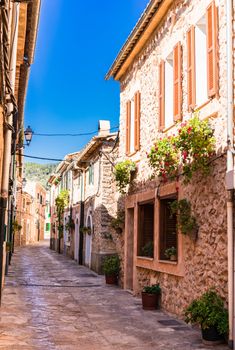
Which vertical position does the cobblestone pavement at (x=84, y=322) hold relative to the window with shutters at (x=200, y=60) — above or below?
below

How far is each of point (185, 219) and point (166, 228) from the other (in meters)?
2.08

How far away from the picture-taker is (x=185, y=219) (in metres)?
8.81

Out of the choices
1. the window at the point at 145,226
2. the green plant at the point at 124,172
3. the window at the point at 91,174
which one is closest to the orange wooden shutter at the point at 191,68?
the green plant at the point at 124,172

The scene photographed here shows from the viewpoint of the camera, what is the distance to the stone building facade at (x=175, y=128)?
25.7 ft

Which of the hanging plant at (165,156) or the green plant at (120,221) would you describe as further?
the green plant at (120,221)

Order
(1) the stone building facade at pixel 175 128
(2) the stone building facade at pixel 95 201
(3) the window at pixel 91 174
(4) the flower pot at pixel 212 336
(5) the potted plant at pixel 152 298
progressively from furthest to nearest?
(3) the window at pixel 91 174, (2) the stone building facade at pixel 95 201, (5) the potted plant at pixel 152 298, (1) the stone building facade at pixel 175 128, (4) the flower pot at pixel 212 336

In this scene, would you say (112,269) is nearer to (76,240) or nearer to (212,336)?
(212,336)

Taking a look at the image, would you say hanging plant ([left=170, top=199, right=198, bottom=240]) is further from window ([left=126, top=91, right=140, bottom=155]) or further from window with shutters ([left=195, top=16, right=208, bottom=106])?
window ([left=126, top=91, right=140, bottom=155])

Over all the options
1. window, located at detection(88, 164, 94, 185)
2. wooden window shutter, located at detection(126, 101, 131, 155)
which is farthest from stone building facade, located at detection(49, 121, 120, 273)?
wooden window shutter, located at detection(126, 101, 131, 155)

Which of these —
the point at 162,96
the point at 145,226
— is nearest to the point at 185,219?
the point at 162,96

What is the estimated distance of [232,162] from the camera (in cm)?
714

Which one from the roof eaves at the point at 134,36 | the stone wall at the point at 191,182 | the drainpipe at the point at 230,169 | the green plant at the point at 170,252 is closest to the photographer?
the drainpipe at the point at 230,169

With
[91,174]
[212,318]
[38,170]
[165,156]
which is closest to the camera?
[212,318]

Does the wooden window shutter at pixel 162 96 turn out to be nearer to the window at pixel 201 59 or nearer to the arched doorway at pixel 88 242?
the window at pixel 201 59
